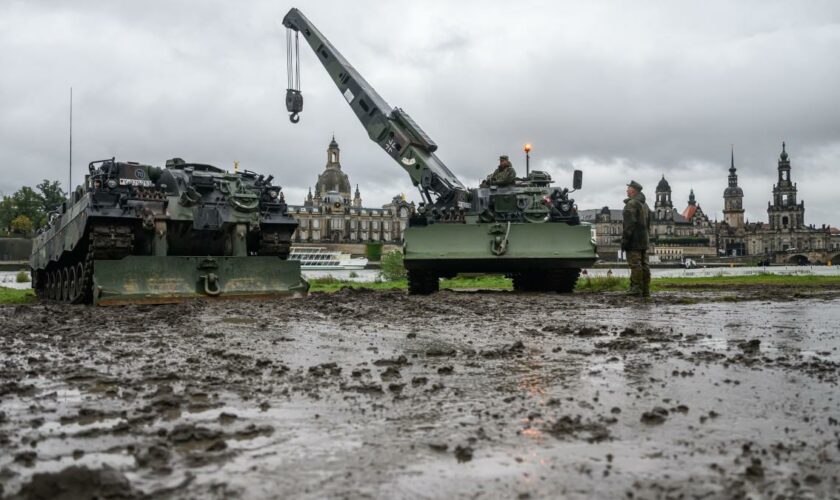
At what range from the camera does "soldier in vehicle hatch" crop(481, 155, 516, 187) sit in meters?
15.8

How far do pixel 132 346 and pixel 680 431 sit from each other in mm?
4662

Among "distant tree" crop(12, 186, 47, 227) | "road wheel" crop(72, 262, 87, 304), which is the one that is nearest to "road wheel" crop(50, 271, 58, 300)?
"road wheel" crop(72, 262, 87, 304)

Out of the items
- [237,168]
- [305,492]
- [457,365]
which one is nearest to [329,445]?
[305,492]

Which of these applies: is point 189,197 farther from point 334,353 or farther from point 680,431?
point 680,431

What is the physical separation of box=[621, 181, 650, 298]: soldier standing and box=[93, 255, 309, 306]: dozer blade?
5.64 m

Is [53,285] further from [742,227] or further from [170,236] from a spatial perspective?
[742,227]

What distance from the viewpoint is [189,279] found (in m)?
12.7

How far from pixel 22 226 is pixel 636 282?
97103 millimetres

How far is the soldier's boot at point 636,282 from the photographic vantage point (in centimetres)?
1300

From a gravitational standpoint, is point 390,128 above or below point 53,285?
above

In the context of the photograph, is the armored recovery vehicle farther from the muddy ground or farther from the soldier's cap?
the muddy ground

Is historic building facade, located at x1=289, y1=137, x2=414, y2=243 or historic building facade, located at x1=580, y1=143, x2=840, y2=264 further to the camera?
historic building facade, located at x1=580, y1=143, x2=840, y2=264

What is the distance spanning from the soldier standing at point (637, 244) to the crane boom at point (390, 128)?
3.77 m

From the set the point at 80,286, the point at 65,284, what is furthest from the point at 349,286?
the point at 80,286
